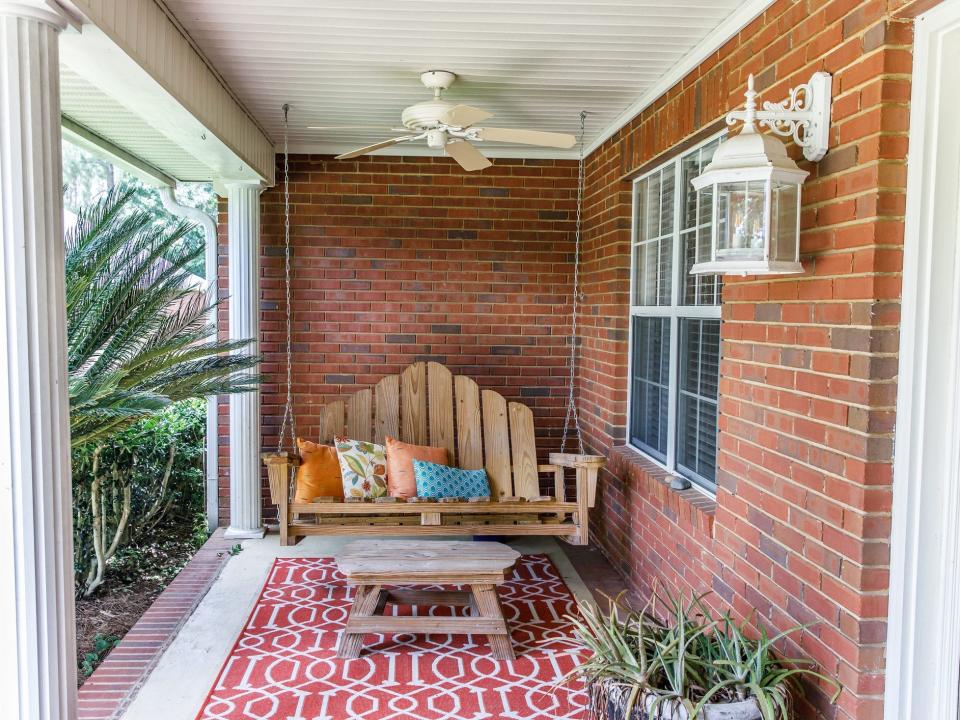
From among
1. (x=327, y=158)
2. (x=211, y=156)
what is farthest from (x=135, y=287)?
(x=327, y=158)

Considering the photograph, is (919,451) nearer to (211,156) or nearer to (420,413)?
(420,413)

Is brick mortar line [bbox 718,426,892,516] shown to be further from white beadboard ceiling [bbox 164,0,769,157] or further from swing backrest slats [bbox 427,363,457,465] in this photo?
swing backrest slats [bbox 427,363,457,465]

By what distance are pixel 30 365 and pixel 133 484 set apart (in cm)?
404

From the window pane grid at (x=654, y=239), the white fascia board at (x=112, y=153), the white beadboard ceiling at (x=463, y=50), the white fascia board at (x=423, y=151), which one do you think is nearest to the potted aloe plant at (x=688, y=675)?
the window pane grid at (x=654, y=239)

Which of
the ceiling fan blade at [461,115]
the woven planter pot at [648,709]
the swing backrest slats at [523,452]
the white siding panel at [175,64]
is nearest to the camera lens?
the woven planter pot at [648,709]

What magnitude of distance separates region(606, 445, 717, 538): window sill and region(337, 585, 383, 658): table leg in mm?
1426

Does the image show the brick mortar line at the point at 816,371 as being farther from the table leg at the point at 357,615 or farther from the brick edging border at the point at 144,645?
the brick edging border at the point at 144,645

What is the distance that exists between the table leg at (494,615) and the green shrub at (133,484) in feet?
7.87

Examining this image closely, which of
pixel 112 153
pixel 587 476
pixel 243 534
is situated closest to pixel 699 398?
pixel 587 476

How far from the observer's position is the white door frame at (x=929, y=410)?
6.26 feet

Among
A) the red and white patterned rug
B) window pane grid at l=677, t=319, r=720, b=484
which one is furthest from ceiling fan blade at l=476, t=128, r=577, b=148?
the red and white patterned rug

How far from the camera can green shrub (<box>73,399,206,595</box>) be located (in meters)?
4.98

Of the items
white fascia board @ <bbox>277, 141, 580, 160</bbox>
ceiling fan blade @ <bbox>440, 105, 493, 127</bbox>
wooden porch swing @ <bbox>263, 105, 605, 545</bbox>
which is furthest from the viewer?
white fascia board @ <bbox>277, 141, 580, 160</bbox>

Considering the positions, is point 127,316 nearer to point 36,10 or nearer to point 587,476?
point 36,10
